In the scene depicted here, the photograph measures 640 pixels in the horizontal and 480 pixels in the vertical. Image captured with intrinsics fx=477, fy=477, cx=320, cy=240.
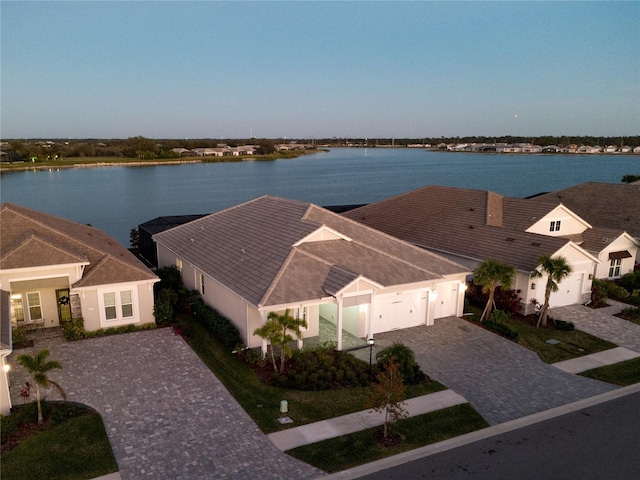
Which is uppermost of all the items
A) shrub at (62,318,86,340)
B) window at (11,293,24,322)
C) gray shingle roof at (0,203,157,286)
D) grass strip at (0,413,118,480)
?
gray shingle roof at (0,203,157,286)

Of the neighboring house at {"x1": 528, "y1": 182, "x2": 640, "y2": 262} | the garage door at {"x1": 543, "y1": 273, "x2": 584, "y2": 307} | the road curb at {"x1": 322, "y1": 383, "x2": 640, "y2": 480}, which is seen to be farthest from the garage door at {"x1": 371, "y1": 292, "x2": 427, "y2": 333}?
the neighboring house at {"x1": 528, "y1": 182, "x2": 640, "y2": 262}

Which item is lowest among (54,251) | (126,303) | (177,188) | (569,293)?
(177,188)

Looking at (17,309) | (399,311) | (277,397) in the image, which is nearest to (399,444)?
(277,397)

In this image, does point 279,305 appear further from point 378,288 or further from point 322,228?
point 322,228

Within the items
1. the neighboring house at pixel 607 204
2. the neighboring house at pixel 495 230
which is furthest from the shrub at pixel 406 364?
the neighboring house at pixel 607 204

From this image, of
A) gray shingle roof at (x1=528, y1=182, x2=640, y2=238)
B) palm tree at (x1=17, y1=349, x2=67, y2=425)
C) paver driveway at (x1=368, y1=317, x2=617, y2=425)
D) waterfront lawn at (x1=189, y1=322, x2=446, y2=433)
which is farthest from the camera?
gray shingle roof at (x1=528, y1=182, x2=640, y2=238)

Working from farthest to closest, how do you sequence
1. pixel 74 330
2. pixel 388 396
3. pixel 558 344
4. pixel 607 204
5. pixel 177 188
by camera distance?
pixel 177 188 → pixel 607 204 → pixel 558 344 → pixel 74 330 → pixel 388 396

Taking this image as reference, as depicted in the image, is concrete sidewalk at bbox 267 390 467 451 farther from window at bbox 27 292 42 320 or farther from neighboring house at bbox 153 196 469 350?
window at bbox 27 292 42 320

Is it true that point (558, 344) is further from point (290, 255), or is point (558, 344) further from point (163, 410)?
point (163, 410)
